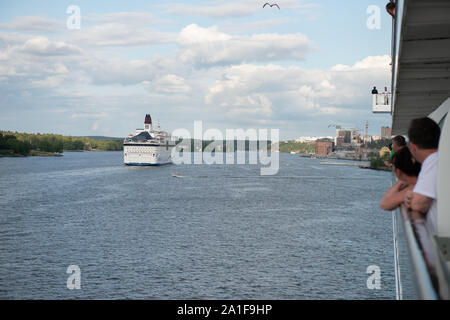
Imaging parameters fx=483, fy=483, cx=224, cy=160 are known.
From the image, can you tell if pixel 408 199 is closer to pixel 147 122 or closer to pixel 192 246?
pixel 192 246

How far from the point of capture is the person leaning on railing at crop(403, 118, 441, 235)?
310 cm

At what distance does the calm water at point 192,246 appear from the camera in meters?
22.6

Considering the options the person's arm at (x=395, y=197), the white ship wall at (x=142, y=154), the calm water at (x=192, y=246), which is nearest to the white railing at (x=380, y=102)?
the calm water at (x=192, y=246)

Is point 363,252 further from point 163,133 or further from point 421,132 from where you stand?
point 163,133

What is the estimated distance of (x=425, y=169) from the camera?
3.14 meters

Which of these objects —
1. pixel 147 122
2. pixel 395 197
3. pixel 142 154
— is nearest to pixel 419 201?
pixel 395 197

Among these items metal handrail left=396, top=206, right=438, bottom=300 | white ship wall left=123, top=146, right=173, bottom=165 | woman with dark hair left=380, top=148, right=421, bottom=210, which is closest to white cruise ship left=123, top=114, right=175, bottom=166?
white ship wall left=123, top=146, right=173, bottom=165

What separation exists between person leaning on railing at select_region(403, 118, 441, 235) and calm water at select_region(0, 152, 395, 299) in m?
18.8

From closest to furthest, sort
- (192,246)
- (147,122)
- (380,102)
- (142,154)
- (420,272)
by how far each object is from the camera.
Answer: (420,272) < (380,102) < (192,246) < (142,154) < (147,122)

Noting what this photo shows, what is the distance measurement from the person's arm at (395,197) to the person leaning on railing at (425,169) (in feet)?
0.84

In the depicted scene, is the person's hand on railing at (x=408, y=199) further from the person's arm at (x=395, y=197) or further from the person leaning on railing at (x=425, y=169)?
the person's arm at (x=395, y=197)

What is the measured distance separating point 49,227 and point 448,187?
120ft

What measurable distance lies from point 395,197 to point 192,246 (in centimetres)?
2719
